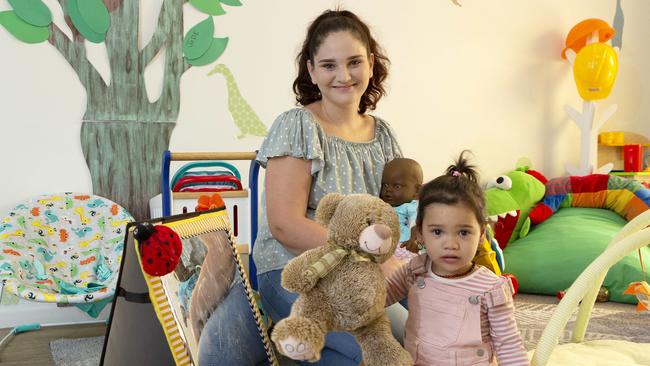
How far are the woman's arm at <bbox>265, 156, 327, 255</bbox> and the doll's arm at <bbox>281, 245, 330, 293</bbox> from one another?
0.30 metres

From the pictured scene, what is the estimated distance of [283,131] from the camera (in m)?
1.40

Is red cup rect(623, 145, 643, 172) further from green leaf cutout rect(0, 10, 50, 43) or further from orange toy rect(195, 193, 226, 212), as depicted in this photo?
green leaf cutout rect(0, 10, 50, 43)

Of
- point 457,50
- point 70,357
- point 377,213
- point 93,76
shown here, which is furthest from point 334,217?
point 457,50

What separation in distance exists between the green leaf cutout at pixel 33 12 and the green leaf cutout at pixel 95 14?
14 centimetres

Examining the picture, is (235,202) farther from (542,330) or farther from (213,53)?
(542,330)

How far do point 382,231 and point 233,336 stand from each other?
19.1 inches

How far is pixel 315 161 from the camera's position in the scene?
4.49 feet

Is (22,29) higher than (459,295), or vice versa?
(22,29)

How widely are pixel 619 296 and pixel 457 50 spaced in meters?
1.69

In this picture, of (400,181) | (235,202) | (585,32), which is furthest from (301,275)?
(585,32)

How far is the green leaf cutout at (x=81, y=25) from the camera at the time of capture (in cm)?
257

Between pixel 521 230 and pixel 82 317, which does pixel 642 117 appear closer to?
pixel 521 230

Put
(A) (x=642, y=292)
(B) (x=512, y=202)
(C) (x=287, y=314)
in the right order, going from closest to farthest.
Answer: (C) (x=287, y=314), (A) (x=642, y=292), (B) (x=512, y=202)

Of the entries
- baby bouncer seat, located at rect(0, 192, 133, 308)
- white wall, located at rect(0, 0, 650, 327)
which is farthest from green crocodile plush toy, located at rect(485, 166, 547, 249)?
baby bouncer seat, located at rect(0, 192, 133, 308)
